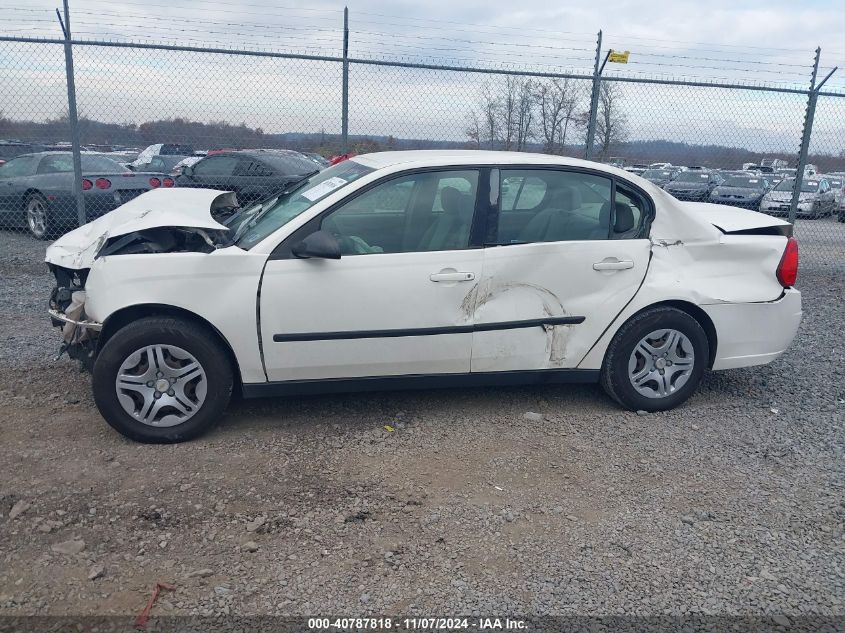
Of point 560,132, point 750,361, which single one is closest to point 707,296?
point 750,361

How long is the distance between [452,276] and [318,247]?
799mm

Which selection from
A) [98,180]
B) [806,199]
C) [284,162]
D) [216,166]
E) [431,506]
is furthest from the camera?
[806,199]

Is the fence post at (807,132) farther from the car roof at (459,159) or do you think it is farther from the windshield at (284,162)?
the windshield at (284,162)

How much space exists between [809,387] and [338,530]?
386cm

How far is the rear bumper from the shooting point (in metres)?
4.69

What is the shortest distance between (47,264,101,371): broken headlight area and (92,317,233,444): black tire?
211mm

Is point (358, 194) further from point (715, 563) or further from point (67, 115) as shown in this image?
point (67, 115)

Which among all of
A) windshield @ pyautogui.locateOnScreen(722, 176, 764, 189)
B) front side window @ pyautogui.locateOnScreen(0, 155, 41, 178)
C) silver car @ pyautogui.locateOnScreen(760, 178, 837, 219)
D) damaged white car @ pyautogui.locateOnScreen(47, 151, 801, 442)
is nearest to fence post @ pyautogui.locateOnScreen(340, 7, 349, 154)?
damaged white car @ pyautogui.locateOnScreen(47, 151, 801, 442)

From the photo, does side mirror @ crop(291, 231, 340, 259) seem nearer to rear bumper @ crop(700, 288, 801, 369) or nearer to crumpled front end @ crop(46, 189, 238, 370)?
crumpled front end @ crop(46, 189, 238, 370)

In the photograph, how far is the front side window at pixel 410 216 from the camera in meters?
4.22

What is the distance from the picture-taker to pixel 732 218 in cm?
512

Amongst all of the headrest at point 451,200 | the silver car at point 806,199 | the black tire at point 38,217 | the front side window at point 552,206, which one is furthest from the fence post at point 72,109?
the silver car at point 806,199

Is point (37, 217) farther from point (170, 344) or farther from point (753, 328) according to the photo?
point (753, 328)

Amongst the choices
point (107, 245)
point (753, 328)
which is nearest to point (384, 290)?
point (107, 245)
